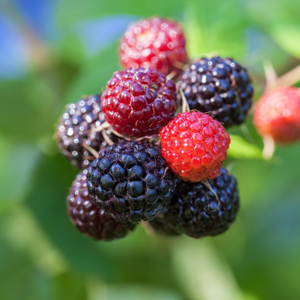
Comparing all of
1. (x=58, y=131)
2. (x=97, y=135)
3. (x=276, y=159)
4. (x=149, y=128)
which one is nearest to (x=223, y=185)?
(x=149, y=128)

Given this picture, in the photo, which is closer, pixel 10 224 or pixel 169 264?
pixel 10 224

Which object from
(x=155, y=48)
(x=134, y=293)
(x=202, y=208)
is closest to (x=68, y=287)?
Result: (x=134, y=293)

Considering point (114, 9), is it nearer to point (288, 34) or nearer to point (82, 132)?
point (288, 34)

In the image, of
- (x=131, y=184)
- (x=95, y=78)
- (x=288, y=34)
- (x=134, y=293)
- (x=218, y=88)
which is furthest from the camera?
(x=134, y=293)

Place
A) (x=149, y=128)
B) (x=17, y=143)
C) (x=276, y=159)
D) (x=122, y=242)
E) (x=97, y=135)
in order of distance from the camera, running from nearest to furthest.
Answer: (x=149, y=128) → (x=97, y=135) → (x=276, y=159) → (x=17, y=143) → (x=122, y=242)

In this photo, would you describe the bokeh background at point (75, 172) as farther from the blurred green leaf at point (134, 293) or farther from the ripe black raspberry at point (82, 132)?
the ripe black raspberry at point (82, 132)

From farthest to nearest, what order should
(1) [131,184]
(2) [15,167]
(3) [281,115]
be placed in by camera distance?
(2) [15,167] < (3) [281,115] < (1) [131,184]

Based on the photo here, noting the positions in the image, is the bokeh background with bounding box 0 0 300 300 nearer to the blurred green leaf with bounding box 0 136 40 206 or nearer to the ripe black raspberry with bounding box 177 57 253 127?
the blurred green leaf with bounding box 0 136 40 206

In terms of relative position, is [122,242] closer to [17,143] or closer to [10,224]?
[10,224]

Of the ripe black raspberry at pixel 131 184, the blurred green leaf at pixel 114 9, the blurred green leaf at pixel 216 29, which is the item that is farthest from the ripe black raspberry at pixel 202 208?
the blurred green leaf at pixel 114 9
